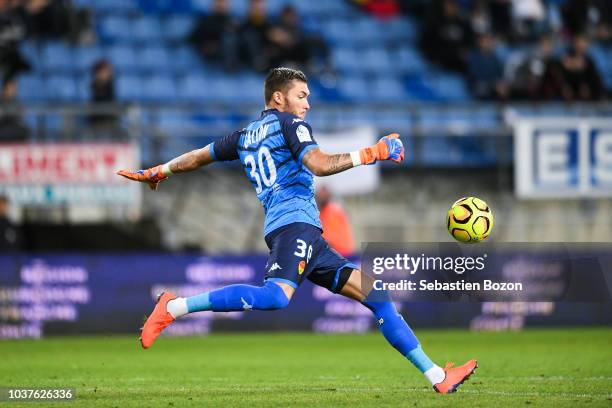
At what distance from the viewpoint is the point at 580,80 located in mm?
18984

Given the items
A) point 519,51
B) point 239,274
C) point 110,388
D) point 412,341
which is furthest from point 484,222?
point 519,51

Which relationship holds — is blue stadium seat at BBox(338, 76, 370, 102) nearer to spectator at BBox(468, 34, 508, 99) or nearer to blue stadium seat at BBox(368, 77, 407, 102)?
blue stadium seat at BBox(368, 77, 407, 102)

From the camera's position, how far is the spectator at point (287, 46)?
755 inches

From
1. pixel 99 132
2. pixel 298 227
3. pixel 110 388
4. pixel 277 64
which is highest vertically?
pixel 277 64

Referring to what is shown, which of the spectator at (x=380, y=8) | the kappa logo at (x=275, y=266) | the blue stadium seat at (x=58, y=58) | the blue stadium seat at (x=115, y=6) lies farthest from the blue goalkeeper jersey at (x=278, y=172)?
the spectator at (x=380, y=8)

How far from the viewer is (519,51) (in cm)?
2108

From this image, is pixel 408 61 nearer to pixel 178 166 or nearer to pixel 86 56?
pixel 86 56

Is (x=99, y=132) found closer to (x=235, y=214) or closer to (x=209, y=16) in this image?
(x=235, y=214)

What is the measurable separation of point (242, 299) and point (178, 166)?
4.28ft

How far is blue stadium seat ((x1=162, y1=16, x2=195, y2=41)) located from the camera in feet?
66.6

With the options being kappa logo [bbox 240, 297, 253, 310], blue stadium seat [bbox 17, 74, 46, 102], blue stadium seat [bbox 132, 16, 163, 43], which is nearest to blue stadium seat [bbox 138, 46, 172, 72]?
blue stadium seat [bbox 132, 16, 163, 43]

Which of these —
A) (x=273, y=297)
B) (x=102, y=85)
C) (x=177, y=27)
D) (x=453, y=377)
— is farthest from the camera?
(x=177, y=27)

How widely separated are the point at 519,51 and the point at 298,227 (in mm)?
13978
